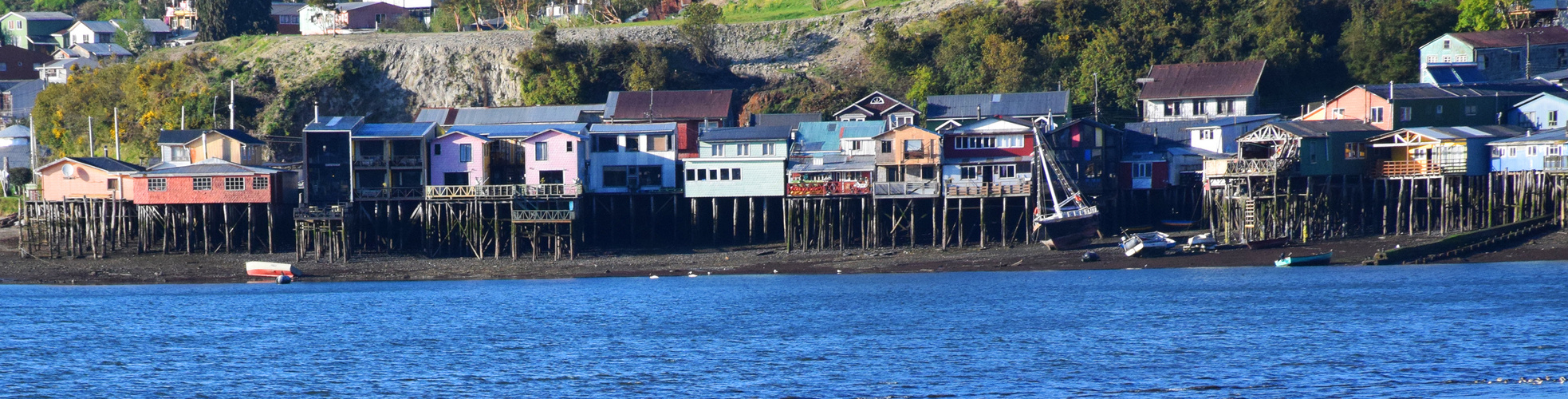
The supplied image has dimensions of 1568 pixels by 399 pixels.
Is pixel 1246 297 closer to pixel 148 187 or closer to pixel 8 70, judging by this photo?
pixel 148 187

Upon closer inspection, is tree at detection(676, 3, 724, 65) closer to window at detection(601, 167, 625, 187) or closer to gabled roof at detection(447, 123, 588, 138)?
gabled roof at detection(447, 123, 588, 138)

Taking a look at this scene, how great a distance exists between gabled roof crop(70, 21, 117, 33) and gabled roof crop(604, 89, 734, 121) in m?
60.6

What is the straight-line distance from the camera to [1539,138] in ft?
190

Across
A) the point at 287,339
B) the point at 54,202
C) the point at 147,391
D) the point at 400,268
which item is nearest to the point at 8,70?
the point at 54,202

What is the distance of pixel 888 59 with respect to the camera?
8612 cm

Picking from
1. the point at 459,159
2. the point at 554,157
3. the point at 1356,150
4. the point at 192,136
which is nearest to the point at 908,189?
the point at 554,157

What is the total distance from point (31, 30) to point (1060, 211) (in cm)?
9871

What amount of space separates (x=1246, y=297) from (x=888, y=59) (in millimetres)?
40507

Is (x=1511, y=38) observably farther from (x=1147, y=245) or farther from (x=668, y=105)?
(x=668, y=105)

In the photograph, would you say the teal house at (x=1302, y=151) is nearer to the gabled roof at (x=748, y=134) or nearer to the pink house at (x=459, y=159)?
the gabled roof at (x=748, y=134)

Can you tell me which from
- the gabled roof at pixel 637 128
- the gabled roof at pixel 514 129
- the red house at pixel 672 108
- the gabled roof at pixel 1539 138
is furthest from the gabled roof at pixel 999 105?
the gabled roof at pixel 1539 138

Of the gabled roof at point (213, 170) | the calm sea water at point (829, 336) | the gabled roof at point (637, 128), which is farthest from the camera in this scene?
the gabled roof at point (637, 128)

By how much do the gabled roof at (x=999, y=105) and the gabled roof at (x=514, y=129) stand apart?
57.5ft

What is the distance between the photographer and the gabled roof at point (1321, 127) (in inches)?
2370
